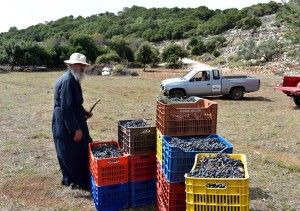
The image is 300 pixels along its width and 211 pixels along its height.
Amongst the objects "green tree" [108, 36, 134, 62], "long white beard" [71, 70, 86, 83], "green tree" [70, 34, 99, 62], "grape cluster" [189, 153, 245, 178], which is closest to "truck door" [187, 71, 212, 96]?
"long white beard" [71, 70, 86, 83]

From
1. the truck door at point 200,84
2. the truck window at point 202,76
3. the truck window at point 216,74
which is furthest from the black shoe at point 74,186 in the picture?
the truck window at point 216,74

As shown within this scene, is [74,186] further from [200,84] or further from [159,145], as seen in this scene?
[200,84]

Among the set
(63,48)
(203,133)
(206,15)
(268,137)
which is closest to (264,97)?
(268,137)

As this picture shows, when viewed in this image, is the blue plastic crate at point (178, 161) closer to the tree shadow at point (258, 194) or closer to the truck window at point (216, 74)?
the tree shadow at point (258, 194)

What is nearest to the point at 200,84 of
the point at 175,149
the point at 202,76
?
the point at 202,76

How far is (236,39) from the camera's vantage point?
54.8 meters

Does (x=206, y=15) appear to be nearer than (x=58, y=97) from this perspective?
No

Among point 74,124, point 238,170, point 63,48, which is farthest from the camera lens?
point 63,48

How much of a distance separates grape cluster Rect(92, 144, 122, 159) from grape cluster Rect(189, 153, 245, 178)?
151 centimetres

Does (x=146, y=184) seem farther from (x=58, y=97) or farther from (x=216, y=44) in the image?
(x=216, y=44)

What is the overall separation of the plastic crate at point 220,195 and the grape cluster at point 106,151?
70.8 inches

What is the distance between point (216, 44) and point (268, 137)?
A: 45823 mm

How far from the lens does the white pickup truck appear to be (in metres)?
15.7

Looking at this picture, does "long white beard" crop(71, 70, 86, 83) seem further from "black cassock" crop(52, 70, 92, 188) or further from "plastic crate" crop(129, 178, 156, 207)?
"plastic crate" crop(129, 178, 156, 207)
